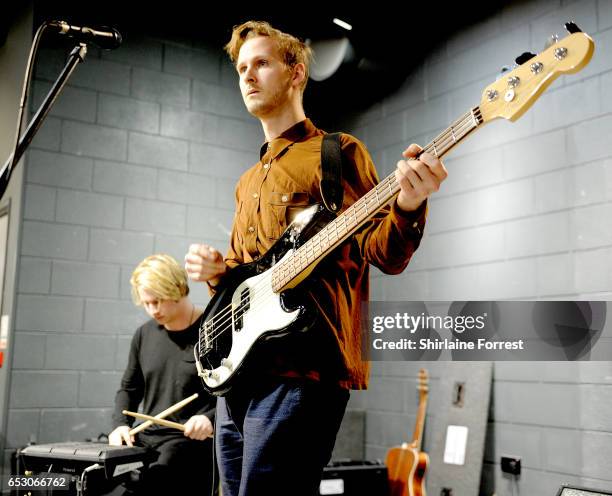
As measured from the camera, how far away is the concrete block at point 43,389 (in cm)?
A: 320

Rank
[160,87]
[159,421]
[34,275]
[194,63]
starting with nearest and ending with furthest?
[159,421] < [34,275] < [160,87] < [194,63]

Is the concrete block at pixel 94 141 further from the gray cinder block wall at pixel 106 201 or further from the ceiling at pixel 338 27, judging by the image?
the ceiling at pixel 338 27

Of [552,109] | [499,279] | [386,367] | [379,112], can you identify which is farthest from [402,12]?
[386,367]

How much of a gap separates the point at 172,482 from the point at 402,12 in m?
2.58

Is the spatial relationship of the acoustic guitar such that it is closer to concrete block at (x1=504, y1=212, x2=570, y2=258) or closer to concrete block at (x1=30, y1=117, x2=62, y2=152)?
concrete block at (x1=504, y1=212, x2=570, y2=258)

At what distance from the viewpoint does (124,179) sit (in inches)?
141

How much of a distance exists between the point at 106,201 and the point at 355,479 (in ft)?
6.03

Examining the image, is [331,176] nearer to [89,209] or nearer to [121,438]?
[121,438]

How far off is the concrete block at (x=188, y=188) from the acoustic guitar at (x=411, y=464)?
1.55 meters

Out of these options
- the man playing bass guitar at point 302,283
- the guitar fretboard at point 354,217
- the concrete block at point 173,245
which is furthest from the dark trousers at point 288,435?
the concrete block at point 173,245

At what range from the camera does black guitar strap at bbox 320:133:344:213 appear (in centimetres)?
140

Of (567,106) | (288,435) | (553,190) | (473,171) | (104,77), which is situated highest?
(104,77)

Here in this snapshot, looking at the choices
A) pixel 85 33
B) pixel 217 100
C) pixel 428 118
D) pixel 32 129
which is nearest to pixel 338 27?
pixel 428 118
